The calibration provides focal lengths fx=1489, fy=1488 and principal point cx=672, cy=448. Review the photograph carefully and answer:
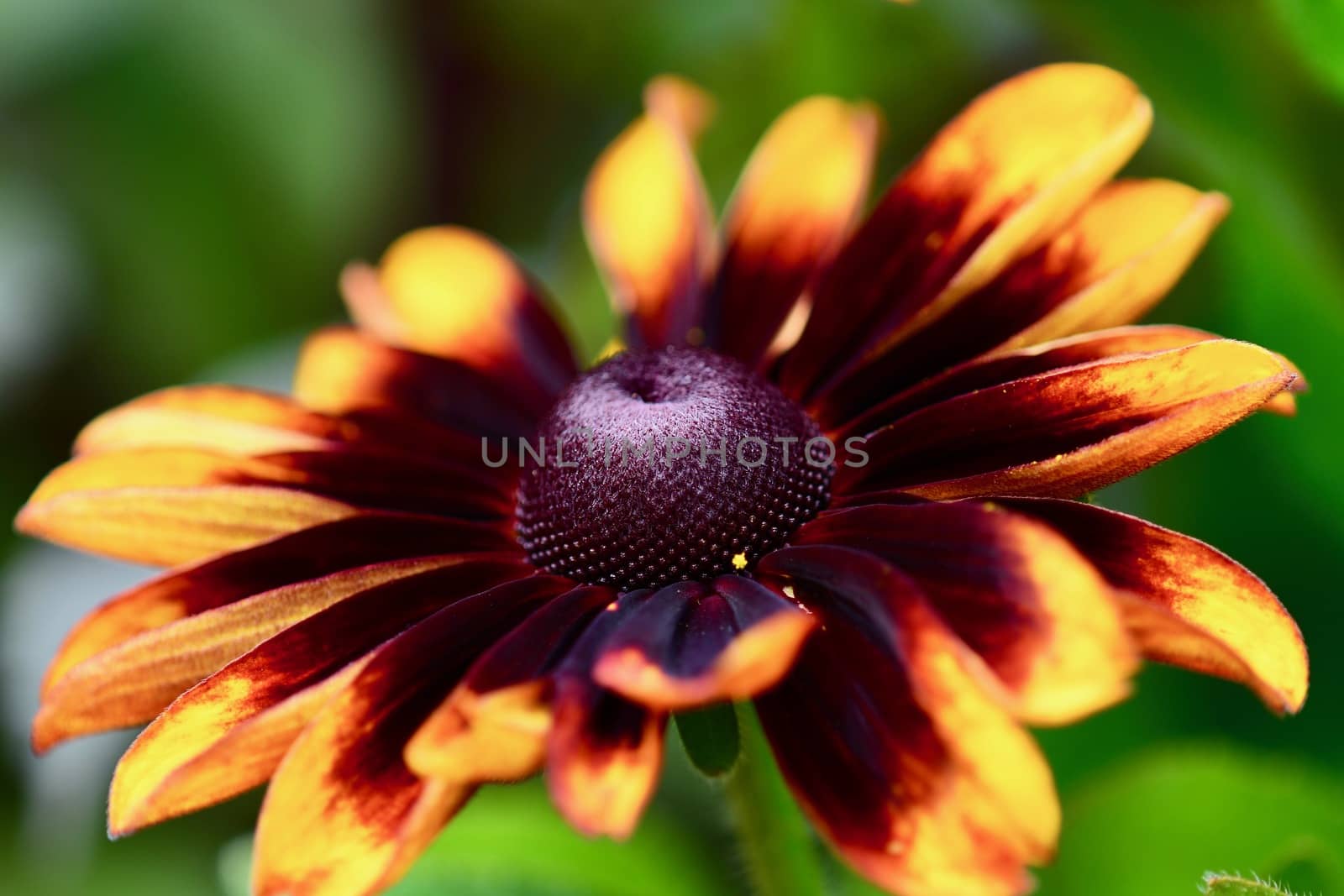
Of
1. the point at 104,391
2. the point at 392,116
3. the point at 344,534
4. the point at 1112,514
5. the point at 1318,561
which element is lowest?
the point at 1318,561

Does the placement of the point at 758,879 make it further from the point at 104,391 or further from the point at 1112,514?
the point at 104,391

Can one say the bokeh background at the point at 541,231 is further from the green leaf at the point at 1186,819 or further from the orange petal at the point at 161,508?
the orange petal at the point at 161,508

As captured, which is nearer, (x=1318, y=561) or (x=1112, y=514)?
(x=1112, y=514)

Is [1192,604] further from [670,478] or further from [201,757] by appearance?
[201,757]

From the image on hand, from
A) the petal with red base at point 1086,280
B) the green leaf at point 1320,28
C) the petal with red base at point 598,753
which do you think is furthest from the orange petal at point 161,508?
the green leaf at point 1320,28

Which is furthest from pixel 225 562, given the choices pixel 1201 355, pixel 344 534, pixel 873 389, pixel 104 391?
pixel 104 391
